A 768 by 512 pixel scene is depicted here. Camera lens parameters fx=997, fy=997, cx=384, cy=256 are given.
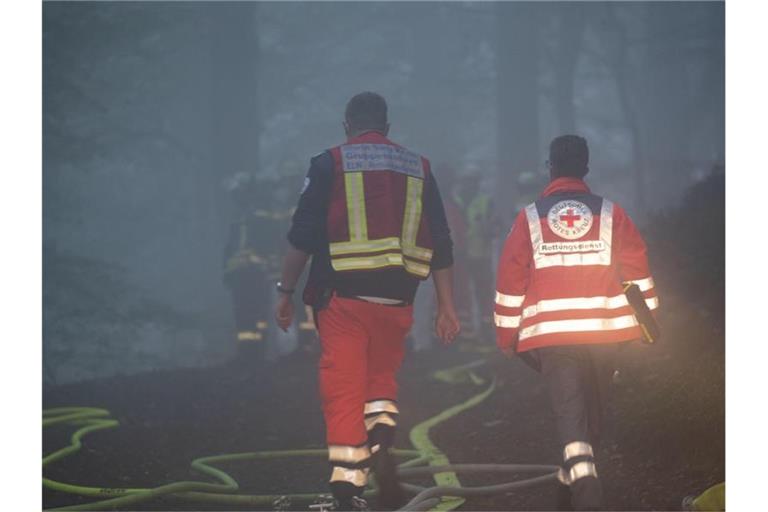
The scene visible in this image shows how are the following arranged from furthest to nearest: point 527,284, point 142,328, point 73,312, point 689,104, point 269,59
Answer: point 269,59
point 142,328
point 73,312
point 689,104
point 527,284

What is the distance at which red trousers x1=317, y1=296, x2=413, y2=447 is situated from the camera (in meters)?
4.13

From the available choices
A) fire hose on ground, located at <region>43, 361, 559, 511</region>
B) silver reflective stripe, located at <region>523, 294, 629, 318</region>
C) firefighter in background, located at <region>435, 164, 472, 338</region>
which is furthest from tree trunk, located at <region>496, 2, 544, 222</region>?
silver reflective stripe, located at <region>523, 294, 629, 318</region>

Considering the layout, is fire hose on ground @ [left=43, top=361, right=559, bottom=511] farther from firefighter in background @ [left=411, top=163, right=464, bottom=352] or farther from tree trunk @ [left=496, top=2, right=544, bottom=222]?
tree trunk @ [left=496, top=2, right=544, bottom=222]

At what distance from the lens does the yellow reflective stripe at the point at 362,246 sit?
4289 mm

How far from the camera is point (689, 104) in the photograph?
17719 mm

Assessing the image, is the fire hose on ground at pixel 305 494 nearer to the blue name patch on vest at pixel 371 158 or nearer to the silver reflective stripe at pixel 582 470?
the silver reflective stripe at pixel 582 470

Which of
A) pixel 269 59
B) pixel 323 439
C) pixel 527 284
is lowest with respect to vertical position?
pixel 323 439

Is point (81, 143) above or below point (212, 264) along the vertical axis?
above

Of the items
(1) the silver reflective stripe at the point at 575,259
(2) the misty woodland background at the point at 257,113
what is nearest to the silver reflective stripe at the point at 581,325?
(1) the silver reflective stripe at the point at 575,259

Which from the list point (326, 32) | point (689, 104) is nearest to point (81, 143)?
point (326, 32)

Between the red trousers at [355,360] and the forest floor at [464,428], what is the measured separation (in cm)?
80

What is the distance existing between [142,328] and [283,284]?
16976 millimetres

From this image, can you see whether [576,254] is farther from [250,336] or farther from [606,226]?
[250,336]

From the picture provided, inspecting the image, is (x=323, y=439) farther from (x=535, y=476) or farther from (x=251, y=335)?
(x=251, y=335)
